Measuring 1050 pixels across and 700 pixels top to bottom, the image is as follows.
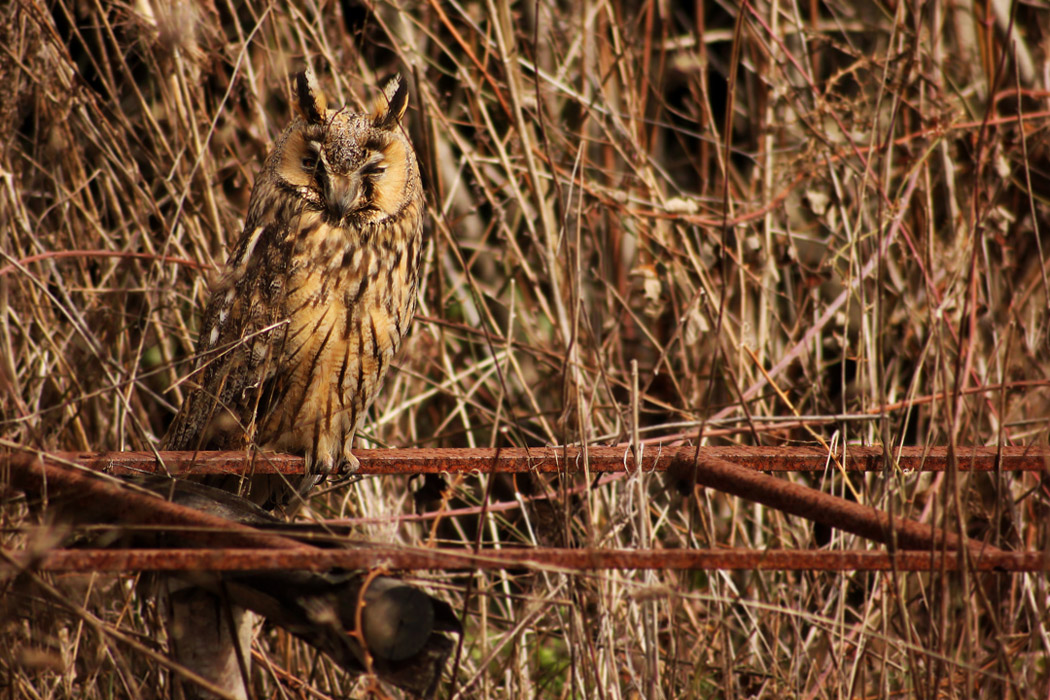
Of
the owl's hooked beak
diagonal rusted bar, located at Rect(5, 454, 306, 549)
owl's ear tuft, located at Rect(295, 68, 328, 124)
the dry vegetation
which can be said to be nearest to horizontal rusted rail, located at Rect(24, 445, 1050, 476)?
diagonal rusted bar, located at Rect(5, 454, 306, 549)

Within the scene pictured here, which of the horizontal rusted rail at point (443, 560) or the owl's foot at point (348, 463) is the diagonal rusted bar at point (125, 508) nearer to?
the horizontal rusted rail at point (443, 560)

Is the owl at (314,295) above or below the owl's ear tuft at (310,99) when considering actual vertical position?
below

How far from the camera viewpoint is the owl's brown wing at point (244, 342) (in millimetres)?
2230

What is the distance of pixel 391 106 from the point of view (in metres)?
2.35

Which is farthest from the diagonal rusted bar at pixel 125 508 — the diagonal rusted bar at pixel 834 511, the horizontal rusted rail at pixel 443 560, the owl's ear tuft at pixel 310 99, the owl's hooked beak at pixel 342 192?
the owl's ear tuft at pixel 310 99

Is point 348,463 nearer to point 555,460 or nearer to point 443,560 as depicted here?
point 555,460

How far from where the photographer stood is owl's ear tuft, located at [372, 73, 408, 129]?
7.70ft

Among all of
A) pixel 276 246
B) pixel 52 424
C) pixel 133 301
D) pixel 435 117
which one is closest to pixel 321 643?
pixel 276 246

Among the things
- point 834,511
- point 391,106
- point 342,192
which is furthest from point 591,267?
point 834,511

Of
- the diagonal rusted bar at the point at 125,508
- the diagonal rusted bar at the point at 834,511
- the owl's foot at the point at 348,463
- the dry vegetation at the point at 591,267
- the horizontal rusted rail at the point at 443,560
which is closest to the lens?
the horizontal rusted rail at the point at 443,560

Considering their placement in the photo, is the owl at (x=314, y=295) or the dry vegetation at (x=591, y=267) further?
the dry vegetation at (x=591, y=267)

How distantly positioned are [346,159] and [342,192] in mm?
76

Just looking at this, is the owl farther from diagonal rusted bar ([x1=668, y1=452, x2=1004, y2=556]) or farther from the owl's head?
diagonal rusted bar ([x1=668, y1=452, x2=1004, y2=556])

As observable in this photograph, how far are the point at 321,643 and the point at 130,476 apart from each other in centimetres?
51
